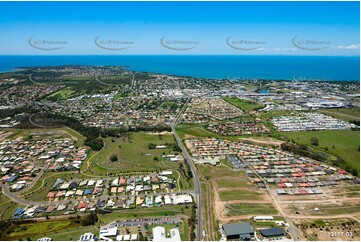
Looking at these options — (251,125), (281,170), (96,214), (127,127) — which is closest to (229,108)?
(251,125)

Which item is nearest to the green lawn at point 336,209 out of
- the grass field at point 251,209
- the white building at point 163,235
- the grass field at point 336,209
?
the grass field at point 336,209

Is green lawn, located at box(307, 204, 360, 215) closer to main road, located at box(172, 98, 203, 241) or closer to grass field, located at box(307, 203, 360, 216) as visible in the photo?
grass field, located at box(307, 203, 360, 216)

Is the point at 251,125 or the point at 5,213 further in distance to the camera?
the point at 251,125

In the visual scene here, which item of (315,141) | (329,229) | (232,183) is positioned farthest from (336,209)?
(315,141)

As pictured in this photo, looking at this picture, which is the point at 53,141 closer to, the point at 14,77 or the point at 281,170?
the point at 281,170

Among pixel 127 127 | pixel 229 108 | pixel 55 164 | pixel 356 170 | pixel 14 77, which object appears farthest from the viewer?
pixel 14 77
